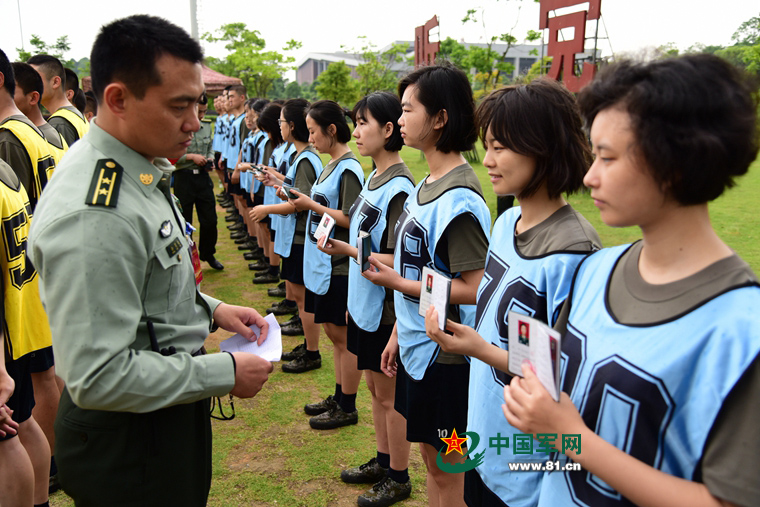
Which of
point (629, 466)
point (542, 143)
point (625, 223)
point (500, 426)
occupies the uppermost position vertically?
point (542, 143)

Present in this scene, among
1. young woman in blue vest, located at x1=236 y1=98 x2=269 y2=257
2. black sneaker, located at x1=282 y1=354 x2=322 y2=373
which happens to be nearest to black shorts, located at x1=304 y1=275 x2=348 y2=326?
black sneaker, located at x1=282 y1=354 x2=322 y2=373

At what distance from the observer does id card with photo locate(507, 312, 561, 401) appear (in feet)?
3.75

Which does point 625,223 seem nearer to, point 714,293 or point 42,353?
point 714,293

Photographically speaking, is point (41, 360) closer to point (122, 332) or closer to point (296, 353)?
point (122, 332)

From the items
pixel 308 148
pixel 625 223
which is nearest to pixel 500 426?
pixel 625 223

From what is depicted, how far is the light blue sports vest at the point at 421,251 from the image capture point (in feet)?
7.55

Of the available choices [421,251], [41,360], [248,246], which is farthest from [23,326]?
[248,246]

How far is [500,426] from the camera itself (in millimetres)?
1812

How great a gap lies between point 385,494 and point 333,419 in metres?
0.90

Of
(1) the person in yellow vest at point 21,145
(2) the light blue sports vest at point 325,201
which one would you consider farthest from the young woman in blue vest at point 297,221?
(1) the person in yellow vest at point 21,145

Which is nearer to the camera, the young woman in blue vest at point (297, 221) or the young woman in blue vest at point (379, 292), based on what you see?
the young woman in blue vest at point (379, 292)

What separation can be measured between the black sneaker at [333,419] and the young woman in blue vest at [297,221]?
828 mm

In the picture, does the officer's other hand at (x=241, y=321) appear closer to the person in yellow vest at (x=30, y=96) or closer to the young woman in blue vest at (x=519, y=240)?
the young woman in blue vest at (x=519, y=240)

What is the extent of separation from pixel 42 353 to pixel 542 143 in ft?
8.46
